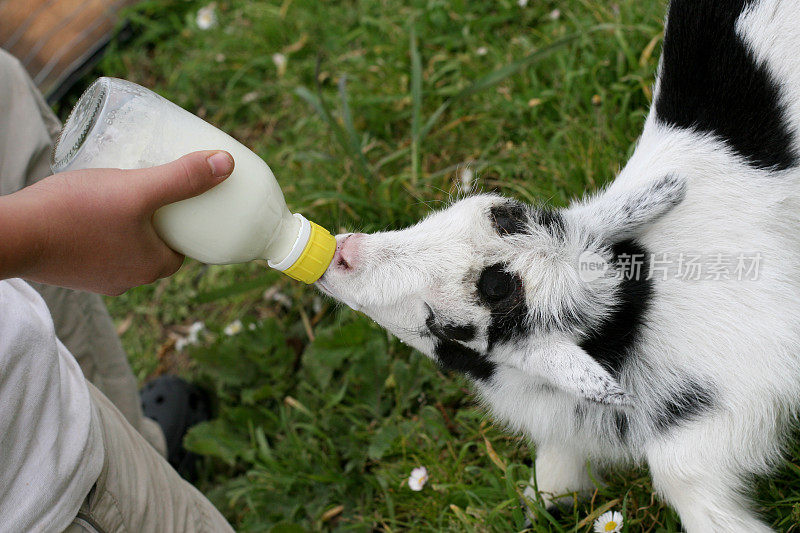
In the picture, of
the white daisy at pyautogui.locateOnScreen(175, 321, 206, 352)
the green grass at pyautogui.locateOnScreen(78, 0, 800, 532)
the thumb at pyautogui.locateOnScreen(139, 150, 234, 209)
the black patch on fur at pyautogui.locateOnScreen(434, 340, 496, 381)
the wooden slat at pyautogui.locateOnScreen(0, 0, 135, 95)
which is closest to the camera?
the thumb at pyautogui.locateOnScreen(139, 150, 234, 209)

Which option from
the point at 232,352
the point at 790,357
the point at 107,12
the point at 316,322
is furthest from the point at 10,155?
the point at 107,12

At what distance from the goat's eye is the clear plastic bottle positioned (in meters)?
0.63

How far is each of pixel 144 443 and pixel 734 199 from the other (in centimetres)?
207

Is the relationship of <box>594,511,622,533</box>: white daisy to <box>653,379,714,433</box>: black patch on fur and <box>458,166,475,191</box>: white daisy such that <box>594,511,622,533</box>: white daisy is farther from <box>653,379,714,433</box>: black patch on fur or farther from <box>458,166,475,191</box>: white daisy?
<box>458,166,475,191</box>: white daisy

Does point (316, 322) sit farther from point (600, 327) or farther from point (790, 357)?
point (790, 357)

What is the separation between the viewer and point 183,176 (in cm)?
162

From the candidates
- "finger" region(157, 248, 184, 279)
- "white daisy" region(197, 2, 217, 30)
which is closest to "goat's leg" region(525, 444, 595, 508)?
"finger" region(157, 248, 184, 279)

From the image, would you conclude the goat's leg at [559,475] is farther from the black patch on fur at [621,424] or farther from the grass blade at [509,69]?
the grass blade at [509,69]

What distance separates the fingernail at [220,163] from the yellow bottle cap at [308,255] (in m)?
0.31

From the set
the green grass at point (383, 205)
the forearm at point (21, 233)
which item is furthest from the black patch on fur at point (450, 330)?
the forearm at point (21, 233)

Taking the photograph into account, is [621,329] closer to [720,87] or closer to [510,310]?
[510,310]

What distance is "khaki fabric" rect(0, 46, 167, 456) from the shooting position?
240 centimetres

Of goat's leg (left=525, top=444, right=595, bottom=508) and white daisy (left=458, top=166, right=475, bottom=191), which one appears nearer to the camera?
goat's leg (left=525, top=444, right=595, bottom=508)

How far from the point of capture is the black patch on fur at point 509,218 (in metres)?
2.14
